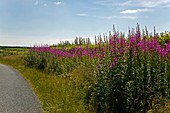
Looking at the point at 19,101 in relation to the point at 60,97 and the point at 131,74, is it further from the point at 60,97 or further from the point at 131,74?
the point at 131,74

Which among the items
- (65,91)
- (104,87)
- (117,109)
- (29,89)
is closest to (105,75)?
(104,87)

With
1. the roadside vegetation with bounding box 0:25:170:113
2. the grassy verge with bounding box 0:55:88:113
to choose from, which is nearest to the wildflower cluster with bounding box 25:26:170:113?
the roadside vegetation with bounding box 0:25:170:113

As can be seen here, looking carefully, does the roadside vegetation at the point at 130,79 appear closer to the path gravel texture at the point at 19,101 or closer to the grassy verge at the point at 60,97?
the grassy verge at the point at 60,97

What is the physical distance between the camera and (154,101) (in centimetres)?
787

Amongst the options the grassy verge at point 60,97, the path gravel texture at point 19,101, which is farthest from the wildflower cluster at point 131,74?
the path gravel texture at point 19,101

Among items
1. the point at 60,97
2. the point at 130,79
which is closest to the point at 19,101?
the point at 60,97

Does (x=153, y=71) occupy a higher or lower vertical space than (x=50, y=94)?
higher

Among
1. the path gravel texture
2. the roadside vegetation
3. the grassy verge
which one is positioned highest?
the roadside vegetation

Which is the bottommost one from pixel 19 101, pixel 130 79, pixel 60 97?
pixel 19 101

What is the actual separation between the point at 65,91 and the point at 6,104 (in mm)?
2369

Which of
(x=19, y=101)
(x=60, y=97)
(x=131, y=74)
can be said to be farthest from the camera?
(x=19, y=101)

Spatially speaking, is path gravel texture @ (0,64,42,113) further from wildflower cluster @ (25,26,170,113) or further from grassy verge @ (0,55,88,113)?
wildflower cluster @ (25,26,170,113)

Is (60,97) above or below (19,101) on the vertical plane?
above

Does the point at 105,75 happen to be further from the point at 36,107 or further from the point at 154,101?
the point at 36,107
